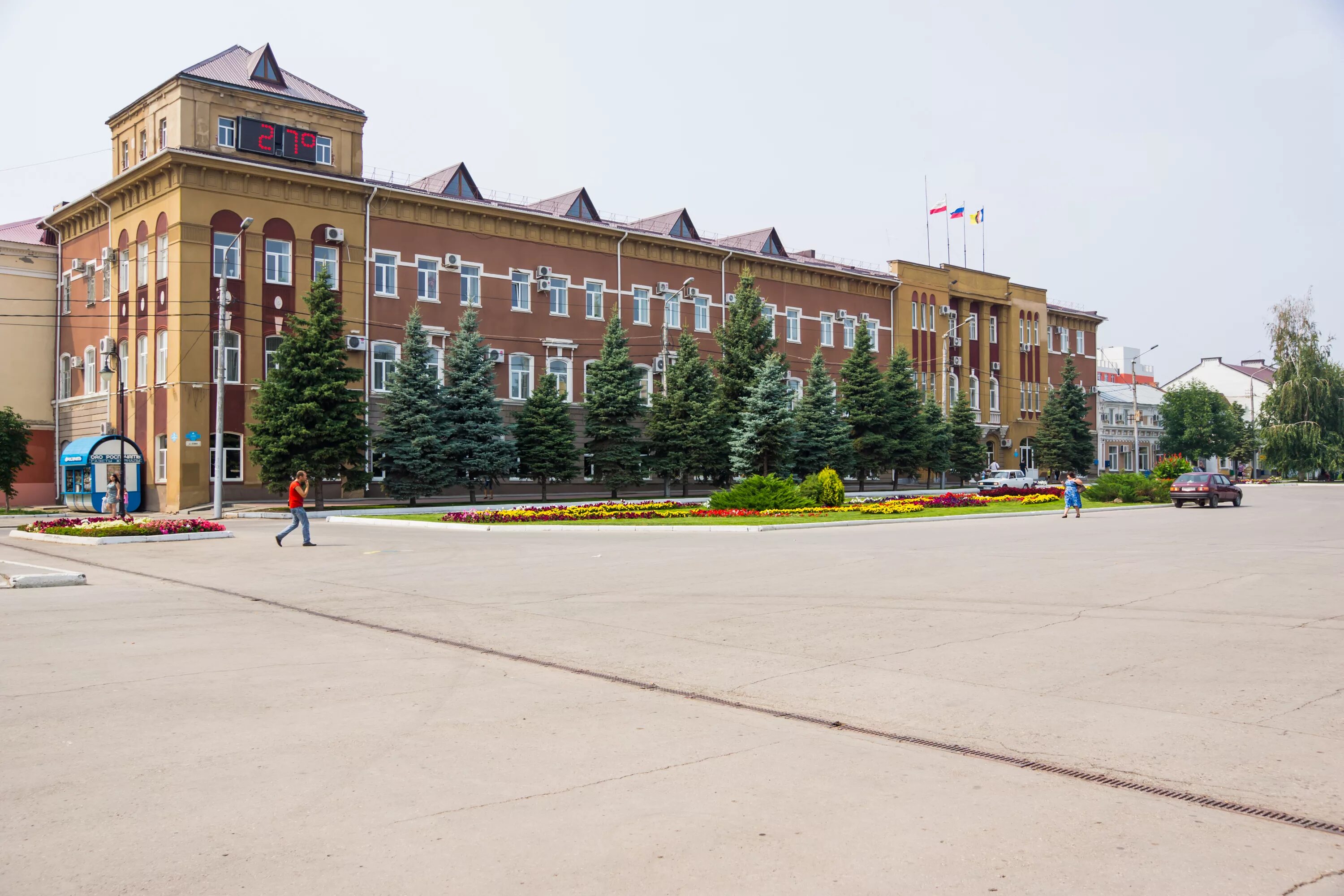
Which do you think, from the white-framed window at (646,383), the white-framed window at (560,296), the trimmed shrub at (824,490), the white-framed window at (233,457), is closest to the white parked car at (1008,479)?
the white-framed window at (646,383)

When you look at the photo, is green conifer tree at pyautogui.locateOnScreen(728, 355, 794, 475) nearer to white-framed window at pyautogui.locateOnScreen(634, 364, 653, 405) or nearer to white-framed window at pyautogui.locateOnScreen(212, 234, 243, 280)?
white-framed window at pyautogui.locateOnScreen(634, 364, 653, 405)

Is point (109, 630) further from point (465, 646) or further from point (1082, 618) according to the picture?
point (1082, 618)

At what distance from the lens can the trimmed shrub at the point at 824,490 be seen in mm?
32594

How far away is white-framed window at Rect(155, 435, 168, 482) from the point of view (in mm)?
41625

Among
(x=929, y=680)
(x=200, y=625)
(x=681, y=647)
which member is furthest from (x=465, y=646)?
(x=929, y=680)

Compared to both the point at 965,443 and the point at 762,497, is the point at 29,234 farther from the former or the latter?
the point at 965,443

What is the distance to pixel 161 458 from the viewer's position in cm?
4194

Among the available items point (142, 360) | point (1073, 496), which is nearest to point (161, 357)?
Result: point (142, 360)

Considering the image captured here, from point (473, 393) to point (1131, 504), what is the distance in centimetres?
2788

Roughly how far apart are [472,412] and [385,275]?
8.38 m

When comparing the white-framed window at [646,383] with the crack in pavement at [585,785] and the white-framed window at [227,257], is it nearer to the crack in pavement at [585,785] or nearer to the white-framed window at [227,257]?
the white-framed window at [227,257]

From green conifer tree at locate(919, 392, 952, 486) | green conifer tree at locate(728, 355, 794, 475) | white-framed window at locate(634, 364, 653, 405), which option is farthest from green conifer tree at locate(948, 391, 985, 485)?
green conifer tree at locate(728, 355, 794, 475)

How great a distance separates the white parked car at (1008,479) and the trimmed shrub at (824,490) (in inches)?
1143

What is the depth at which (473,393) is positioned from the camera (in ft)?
140
